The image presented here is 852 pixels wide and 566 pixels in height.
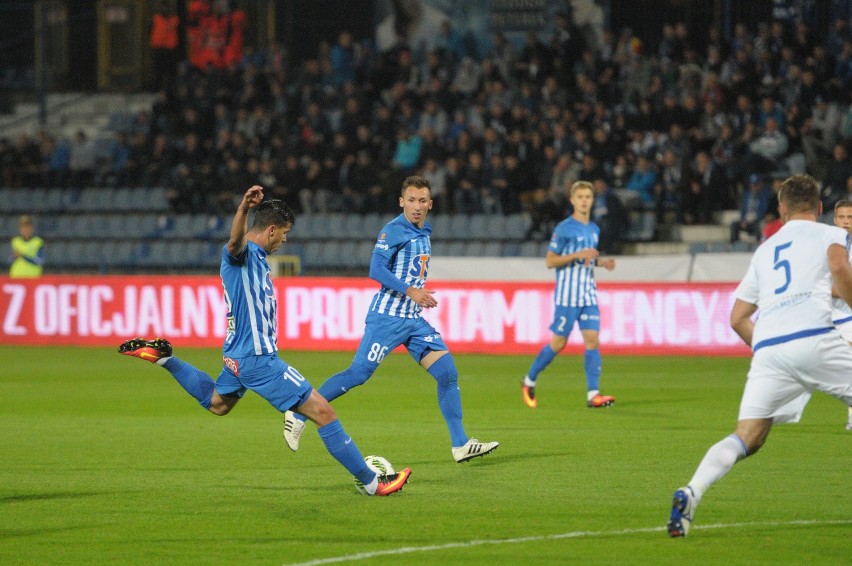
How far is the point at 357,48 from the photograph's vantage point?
28.6 meters

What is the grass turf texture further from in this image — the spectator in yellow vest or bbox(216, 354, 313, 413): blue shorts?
the spectator in yellow vest

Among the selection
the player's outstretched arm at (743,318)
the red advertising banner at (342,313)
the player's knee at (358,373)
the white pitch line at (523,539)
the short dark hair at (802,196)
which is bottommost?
the red advertising banner at (342,313)

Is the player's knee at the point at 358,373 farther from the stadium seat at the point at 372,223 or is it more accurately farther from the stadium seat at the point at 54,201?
the stadium seat at the point at 54,201

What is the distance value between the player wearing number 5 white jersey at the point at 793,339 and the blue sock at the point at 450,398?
10.0ft

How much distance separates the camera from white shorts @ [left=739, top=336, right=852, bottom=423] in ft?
23.2

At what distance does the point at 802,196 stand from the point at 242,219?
326 cm

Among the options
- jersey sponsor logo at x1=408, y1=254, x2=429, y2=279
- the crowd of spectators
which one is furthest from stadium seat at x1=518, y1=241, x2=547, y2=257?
jersey sponsor logo at x1=408, y1=254, x2=429, y2=279

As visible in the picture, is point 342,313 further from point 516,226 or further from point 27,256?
point 27,256

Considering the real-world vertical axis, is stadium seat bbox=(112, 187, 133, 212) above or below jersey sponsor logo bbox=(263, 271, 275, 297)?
below

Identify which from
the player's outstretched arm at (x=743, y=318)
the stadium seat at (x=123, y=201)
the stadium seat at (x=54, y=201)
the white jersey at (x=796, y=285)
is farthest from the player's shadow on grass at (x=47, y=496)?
the stadium seat at (x=54, y=201)

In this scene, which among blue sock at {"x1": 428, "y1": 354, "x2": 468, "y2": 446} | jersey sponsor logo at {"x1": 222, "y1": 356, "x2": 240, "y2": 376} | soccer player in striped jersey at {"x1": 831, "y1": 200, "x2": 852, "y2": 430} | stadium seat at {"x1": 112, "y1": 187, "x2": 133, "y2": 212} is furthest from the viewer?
stadium seat at {"x1": 112, "y1": 187, "x2": 133, "y2": 212}

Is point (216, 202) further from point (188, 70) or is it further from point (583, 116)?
point (583, 116)

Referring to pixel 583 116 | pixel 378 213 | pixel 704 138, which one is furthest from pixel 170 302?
pixel 704 138

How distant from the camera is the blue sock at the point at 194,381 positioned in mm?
9359
